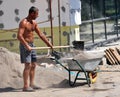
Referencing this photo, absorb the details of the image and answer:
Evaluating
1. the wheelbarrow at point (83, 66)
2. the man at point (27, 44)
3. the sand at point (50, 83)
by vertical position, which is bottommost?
the sand at point (50, 83)

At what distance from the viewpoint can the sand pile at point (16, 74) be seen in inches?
487

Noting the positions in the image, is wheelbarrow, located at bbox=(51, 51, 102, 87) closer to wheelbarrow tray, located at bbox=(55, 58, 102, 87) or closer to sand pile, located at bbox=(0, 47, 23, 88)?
wheelbarrow tray, located at bbox=(55, 58, 102, 87)

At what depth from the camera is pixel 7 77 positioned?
41.3 ft

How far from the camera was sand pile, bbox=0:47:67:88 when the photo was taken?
12.4m

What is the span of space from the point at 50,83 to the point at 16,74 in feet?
3.18

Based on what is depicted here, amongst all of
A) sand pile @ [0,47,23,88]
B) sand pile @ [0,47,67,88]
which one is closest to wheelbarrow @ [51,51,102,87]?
sand pile @ [0,47,67,88]

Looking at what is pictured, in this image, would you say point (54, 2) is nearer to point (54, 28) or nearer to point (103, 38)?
point (54, 28)

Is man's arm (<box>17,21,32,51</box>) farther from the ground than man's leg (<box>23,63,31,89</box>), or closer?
farther from the ground

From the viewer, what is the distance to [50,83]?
1250cm

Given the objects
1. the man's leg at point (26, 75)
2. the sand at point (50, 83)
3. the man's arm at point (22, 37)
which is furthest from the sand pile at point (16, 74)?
the man's arm at point (22, 37)

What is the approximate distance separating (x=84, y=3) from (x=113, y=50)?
4.08 m

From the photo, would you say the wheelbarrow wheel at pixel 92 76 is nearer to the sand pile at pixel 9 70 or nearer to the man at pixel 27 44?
the man at pixel 27 44

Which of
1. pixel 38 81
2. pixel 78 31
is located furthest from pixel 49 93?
pixel 78 31

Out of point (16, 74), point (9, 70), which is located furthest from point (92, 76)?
point (9, 70)
